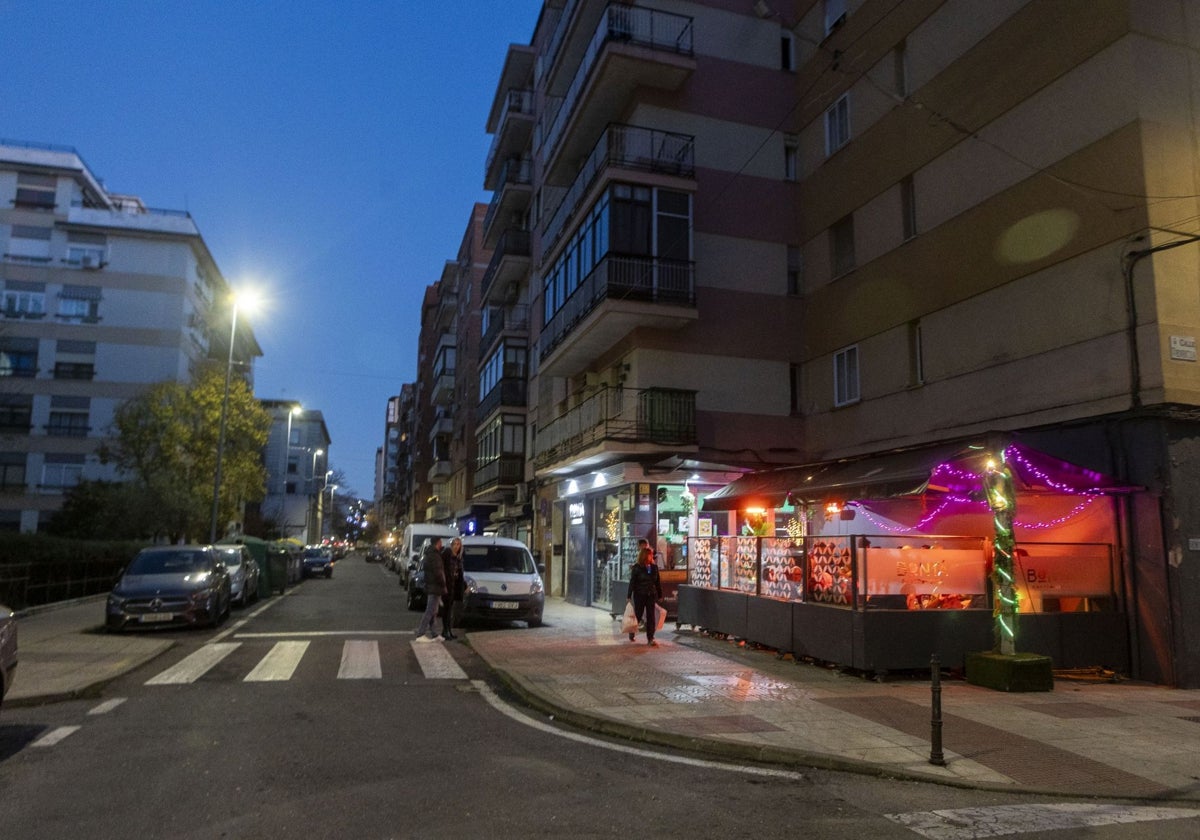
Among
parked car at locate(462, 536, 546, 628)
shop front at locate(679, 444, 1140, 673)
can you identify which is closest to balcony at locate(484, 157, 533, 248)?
parked car at locate(462, 536, 546, 628)

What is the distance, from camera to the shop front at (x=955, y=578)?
440 inches

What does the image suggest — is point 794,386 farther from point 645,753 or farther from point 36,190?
point 36,190

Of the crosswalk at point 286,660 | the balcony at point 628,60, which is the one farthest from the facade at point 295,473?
the crosswalk at point 286,660

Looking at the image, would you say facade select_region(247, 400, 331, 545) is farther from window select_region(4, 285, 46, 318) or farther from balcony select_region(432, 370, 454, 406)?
balcony select_region(432, 370, 454, 406)

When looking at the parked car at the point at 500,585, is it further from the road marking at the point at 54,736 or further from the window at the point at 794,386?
the road marking at the point at 54,736

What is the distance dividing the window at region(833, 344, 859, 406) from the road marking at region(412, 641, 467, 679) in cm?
1039

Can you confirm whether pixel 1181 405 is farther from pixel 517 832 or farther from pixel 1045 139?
pixel 517 832

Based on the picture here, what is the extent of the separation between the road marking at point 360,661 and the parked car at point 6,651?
3.99 m

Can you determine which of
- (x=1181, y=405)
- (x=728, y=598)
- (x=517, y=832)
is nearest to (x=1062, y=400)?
(x=1181, y=405)

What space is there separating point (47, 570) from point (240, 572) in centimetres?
411

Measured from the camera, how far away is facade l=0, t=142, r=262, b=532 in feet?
166

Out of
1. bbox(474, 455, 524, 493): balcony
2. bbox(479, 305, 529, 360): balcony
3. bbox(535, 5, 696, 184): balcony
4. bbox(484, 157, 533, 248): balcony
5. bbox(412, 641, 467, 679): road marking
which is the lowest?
bbox(412, 641, 467, 679): road marking

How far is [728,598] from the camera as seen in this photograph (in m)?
14.6

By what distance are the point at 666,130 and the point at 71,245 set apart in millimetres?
47181
